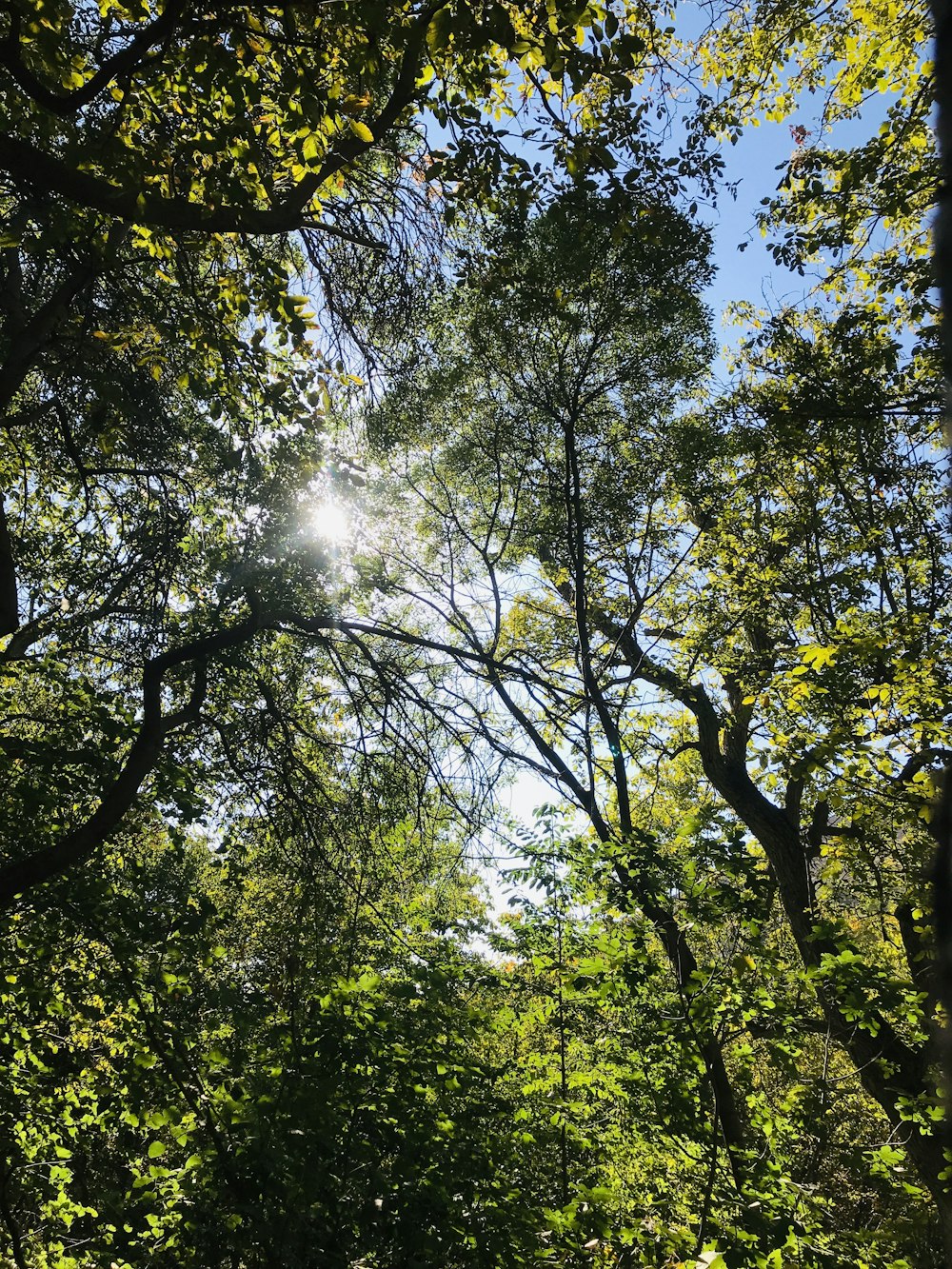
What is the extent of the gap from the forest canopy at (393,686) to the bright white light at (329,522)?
50 mm

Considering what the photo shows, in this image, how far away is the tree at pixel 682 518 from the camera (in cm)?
702

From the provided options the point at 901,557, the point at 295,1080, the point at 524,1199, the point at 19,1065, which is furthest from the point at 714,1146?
the point at 901,557

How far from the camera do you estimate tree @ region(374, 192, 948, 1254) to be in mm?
7020

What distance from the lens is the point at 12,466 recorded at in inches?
268

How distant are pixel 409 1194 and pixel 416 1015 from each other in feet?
2.87

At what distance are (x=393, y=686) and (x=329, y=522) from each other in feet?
5.85

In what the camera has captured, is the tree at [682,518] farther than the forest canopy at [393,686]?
Yes

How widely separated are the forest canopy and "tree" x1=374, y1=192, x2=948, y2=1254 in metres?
0.10

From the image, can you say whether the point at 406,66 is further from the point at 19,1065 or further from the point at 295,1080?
the point at 19,1065

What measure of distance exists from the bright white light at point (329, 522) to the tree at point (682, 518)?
0.84 m

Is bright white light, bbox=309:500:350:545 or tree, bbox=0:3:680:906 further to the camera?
bright white light, bbox=309:500:350:545

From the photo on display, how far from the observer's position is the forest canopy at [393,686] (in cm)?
316

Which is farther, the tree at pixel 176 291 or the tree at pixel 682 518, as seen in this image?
the tree at pixel 682 518

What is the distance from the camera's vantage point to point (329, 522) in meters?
6.69
